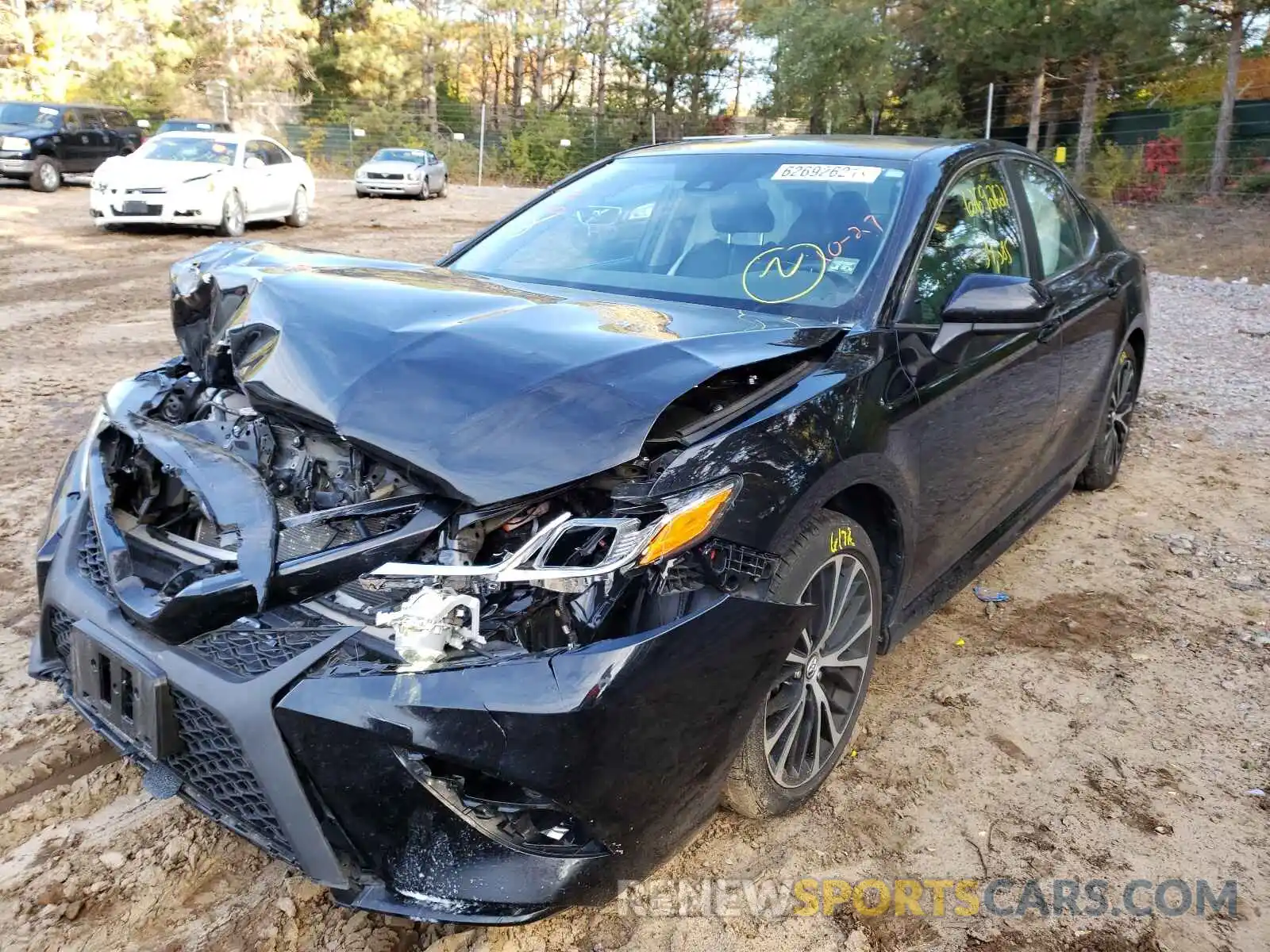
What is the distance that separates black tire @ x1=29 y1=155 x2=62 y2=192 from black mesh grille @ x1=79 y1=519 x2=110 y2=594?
2073cm

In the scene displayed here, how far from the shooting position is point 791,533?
222 cm

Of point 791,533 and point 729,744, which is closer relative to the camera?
point 729,744

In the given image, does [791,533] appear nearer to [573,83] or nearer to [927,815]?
[927,815]

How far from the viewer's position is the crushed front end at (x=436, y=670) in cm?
179

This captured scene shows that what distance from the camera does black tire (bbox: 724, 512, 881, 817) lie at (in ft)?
7.46

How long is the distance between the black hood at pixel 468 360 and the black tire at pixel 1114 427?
266 cm

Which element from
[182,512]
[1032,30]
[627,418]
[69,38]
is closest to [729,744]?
[627,418]

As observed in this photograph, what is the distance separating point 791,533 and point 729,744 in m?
0.48

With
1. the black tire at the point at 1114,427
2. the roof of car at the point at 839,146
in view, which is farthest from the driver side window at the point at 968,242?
the black tire at the point at 1114,427

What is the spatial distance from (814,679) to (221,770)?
139 cm

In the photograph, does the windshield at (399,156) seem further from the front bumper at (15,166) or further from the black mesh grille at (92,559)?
the black mesh grille at (92,559)

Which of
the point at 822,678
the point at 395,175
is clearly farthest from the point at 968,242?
the point at 395,175

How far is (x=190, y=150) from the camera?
46.6 ft

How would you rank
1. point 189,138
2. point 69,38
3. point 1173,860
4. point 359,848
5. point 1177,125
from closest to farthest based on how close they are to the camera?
1. point 359,848
2. point 1173,860
3. point 189,138
4. point 1177,125
5. point 69,38
